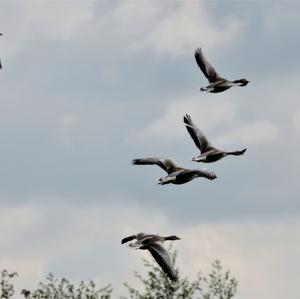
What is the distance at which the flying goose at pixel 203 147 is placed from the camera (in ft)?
132

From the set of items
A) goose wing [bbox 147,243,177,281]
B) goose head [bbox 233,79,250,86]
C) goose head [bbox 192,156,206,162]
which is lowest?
goose wing [bbox 147,243,177,281]

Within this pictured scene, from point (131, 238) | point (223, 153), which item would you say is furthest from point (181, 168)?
point (131, 238)

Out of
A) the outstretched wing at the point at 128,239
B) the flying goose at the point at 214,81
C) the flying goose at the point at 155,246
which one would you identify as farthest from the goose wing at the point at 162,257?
the flying goose at the point at 214,81

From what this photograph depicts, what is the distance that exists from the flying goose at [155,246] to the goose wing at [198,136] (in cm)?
772

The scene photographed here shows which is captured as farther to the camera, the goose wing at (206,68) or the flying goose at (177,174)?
the goose wing at (206,68)

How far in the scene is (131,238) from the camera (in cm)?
3434

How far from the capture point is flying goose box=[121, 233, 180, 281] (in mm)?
33312

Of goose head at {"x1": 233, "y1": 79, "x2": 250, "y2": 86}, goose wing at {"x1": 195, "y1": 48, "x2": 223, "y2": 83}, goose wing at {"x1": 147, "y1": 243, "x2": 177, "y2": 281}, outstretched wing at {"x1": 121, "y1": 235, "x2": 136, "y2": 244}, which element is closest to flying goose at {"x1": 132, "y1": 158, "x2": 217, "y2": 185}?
outstretched wing at {"x1": 121, "y1": 235, "x2": 136, "y2": 244}

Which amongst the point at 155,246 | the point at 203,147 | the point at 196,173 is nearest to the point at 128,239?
the point at 155,246

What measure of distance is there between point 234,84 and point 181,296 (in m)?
32.2

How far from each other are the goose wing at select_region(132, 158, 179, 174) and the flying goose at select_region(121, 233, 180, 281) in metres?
5.05

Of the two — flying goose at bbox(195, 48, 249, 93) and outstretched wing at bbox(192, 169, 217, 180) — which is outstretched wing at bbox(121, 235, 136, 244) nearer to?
outstretched wing at bbox(192, 169, 217, 180)

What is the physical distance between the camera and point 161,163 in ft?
132

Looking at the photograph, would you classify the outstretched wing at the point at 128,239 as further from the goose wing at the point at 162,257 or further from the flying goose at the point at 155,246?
the goose wing at the point at 162,257
